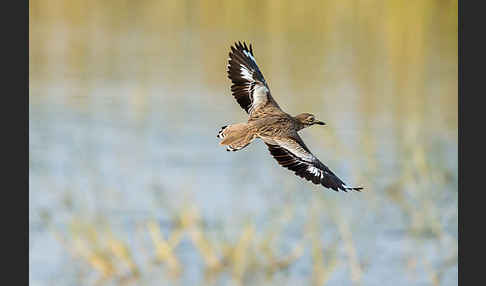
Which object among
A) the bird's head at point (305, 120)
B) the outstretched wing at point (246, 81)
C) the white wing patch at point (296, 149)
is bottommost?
the white wing patch at point (296, 149)

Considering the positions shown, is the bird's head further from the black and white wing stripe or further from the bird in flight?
the black and white wing stripe

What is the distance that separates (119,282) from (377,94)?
6.38 m

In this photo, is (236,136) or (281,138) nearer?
(236,136)

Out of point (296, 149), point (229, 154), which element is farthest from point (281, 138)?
point (229, 154)

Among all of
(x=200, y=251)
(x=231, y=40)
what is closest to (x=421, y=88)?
(x=231, y=40)

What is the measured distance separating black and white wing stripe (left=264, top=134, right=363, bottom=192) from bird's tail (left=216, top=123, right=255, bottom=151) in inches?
7.3

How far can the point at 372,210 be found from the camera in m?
9.57

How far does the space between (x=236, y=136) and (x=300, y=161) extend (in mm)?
398

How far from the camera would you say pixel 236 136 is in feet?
19.8

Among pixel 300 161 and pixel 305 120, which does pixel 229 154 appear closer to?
pixel 305 120

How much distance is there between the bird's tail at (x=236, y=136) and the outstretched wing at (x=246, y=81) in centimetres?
45

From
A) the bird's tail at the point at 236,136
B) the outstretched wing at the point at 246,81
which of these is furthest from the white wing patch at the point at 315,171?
the outstretched wing at the point at 246,81

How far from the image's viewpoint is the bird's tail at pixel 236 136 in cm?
598

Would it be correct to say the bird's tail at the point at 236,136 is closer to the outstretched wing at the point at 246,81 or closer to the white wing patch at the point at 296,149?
the white wing patch at the point at 296,149
